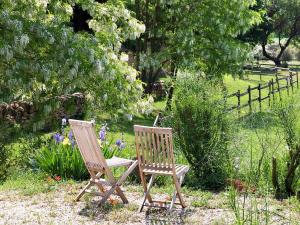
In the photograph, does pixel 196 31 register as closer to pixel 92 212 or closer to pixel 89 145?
pixel 89 145

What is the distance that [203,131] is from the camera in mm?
8016

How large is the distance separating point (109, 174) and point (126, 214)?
51 centimetres

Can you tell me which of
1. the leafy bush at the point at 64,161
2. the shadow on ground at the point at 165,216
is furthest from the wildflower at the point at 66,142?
the shadow on ground at the point at 165,216

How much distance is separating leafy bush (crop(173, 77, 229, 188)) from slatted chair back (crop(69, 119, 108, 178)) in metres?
1.83

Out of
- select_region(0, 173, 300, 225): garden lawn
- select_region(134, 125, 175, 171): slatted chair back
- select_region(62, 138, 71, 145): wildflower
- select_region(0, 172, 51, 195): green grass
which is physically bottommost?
select_region(0, 172, 51, 195): green grass

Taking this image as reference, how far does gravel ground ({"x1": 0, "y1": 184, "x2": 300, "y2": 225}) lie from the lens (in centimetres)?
609

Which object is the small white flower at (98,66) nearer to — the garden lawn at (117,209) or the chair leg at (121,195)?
the garden lawn at (117,209)

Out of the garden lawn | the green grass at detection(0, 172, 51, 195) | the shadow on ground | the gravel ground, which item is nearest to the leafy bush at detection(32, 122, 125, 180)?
the green grass at detection(0, 172, 51, 195)

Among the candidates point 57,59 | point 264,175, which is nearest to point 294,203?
point 264,175

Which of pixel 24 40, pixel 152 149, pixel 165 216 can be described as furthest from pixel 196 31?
pixel 165 216

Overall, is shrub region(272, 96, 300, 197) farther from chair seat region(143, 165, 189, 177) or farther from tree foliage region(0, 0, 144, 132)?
tree foliage region(0, 0, 144, 132)

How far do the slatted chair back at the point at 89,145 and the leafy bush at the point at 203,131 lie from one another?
6.01 feet

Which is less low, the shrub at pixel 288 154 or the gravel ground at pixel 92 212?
the shrub at pixel 288 154

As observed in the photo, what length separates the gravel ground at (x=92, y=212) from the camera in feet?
20.0
